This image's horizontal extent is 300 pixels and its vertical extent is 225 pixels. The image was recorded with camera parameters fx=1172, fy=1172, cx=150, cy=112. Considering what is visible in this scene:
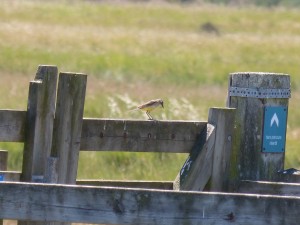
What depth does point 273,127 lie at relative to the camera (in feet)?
21.1

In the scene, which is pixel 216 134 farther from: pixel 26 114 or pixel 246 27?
pixel 246 27

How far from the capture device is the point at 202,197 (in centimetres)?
496

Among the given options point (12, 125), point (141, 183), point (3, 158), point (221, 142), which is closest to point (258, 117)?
point (221, 142)

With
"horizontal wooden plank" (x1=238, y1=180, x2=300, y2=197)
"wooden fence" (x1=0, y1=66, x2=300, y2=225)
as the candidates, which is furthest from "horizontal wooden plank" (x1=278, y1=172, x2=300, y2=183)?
"horizontal wooden plank" (x1=238, y1=180, x2=300, y2=197)

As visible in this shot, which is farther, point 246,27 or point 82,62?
point 246,27

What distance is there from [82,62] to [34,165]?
69.1 feet

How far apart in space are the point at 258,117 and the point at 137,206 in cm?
162

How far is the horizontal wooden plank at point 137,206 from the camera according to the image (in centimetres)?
493

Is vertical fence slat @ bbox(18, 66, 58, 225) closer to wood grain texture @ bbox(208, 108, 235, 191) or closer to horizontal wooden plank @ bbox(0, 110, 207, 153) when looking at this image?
horizontal wooden plank @ bbox(0, 110, 207, 153)

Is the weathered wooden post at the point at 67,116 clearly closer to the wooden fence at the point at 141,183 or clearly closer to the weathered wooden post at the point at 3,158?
the wooden fence at the point at 141,183

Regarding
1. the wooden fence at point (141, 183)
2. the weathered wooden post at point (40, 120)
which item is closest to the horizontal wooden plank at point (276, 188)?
the wooden fence at point (141, 183)

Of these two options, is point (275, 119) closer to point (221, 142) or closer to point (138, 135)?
point (221, 142)

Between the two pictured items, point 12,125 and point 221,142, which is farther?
point 221,142

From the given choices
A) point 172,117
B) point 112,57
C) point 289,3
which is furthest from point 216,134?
point 289,3
